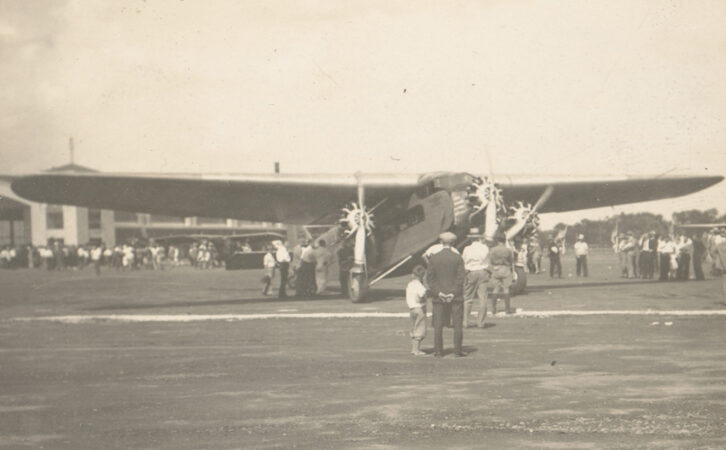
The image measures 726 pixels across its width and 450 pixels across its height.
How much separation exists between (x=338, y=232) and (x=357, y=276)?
2.21 metres

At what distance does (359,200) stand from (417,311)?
33.9 feet

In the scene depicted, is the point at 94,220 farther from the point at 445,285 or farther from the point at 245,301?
the point at 445,285

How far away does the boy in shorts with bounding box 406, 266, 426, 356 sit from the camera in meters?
11.7

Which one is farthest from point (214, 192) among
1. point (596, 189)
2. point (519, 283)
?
point (596, 189)

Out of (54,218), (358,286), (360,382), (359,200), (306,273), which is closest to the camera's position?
(360,382)

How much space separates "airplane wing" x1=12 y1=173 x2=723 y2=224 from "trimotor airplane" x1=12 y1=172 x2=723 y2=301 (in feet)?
0.09

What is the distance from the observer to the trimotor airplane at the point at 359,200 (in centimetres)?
2009

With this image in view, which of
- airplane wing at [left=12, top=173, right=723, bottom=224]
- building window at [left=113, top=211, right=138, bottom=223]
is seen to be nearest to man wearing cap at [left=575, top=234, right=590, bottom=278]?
airplane wing at [left=12, top=173, right=723, bottom=224]

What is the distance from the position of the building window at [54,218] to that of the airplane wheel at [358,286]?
65993 mm

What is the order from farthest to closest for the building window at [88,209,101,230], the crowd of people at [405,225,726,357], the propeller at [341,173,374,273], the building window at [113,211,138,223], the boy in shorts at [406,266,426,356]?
the building window at [113,211,138,223], the building window at [88,209,101,230], the propeller at [341,173,374,273], the crowd of people at [405,225,726,357], the boy in shorts at [406,266,426,356]

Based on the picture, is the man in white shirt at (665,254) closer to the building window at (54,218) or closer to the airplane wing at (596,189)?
the airplane wing at (596,189)

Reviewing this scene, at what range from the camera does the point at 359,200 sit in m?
22.1

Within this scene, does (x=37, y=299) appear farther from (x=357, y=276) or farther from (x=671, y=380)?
(x=671, y=380)

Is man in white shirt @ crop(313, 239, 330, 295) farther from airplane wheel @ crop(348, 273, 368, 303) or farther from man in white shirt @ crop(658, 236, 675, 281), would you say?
man in white shirt @ crop(658, 236, 675, 281)
